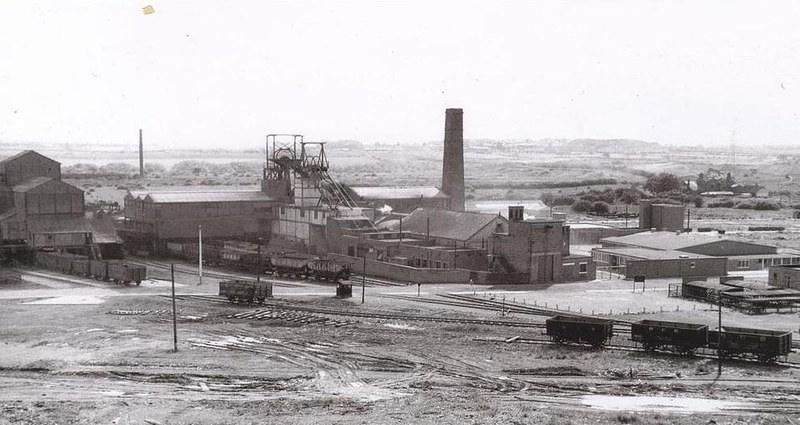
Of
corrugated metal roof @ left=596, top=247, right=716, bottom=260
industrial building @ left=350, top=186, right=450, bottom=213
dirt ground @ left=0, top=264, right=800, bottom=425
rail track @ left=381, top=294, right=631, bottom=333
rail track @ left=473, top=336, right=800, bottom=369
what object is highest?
industrial building @ left=350, top=186, right=450, bottom=213

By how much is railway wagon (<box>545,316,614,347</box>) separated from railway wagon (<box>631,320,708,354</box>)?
135 centimetres

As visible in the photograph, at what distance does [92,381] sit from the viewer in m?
32.8

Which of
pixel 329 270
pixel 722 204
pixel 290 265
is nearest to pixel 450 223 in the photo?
pixel 329 270

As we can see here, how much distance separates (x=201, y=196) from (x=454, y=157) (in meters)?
26.0

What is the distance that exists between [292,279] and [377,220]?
19560 millimetres

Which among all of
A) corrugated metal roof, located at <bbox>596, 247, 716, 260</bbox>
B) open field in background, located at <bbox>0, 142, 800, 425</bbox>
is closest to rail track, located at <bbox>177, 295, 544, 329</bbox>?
open field in background, located at <bbox>0, 142, 800, 425</bbox>

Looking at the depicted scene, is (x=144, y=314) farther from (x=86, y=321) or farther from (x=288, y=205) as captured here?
(x=288, y=205)

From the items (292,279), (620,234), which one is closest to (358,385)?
(292,279)

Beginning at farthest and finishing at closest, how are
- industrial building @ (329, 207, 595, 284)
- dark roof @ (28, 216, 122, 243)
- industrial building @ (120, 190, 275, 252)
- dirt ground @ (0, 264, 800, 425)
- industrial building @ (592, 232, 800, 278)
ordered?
1. industrial building @ (120, 190, 275, 252)
2. dark roof @ (28, 216, 122, 243)
3. industrial building @ (592, 232, 800, 278)
4. industrial building @ (329, 207, 595, 284)
5. dirt ground @ (0, 264, 800, 425)

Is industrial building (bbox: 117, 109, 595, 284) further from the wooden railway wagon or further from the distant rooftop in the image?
the wooden railway wagon

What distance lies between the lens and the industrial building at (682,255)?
6275 centimetres

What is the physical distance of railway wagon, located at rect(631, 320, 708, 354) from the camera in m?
36.8

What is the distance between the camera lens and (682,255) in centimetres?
6469

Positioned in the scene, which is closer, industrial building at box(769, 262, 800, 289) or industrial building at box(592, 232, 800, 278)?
industrial building at box(769, 262, 800, 289)
